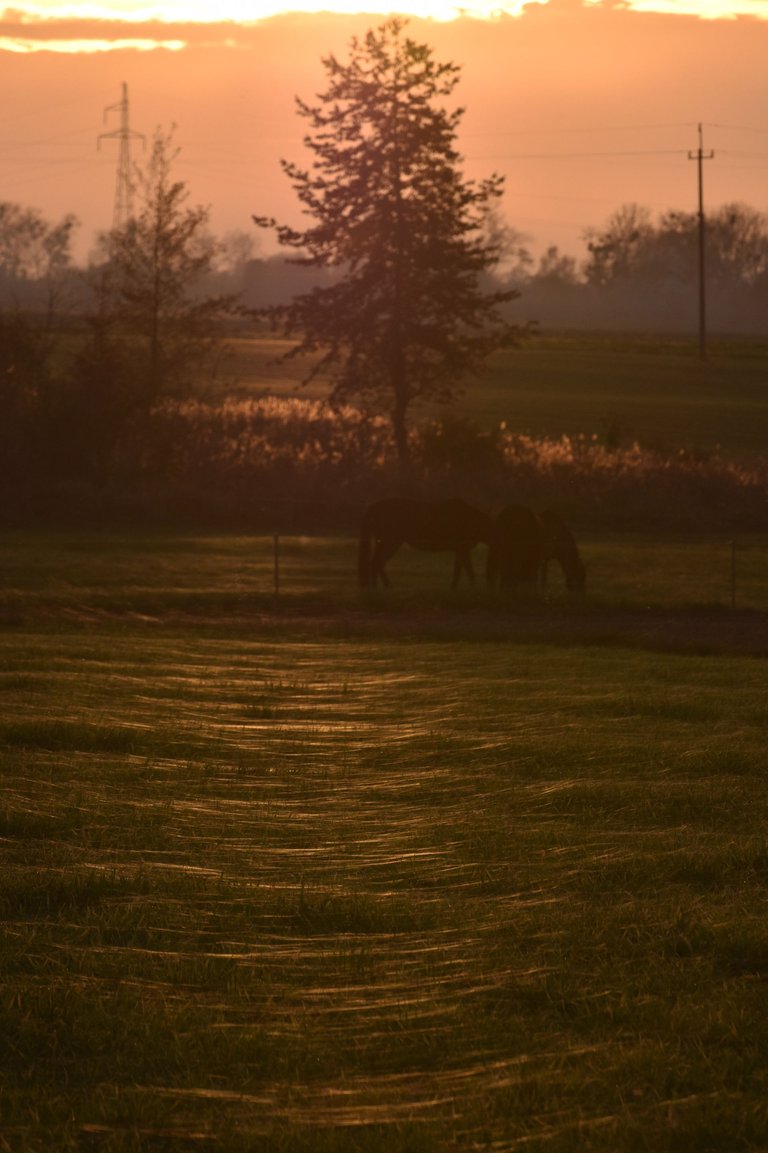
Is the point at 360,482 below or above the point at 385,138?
below

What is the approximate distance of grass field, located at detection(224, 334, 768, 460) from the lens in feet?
206

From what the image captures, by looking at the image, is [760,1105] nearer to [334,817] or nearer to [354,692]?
[334,817]

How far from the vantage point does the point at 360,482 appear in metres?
44.2

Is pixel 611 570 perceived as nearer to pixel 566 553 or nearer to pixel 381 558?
pixel 566 553

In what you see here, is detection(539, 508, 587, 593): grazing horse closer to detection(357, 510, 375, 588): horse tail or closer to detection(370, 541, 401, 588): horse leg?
detection(370, 541, 401, 588): horse leg

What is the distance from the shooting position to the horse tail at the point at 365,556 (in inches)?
1060

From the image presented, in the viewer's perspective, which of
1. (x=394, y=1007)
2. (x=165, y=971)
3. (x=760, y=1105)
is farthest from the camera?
(x=165, y=971)

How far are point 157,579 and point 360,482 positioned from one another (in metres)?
16.7

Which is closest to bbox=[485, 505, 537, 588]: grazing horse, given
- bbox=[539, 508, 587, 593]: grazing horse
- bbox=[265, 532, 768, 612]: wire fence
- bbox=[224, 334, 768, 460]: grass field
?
bbox=[539, 508, 587, 593]: grazing horse

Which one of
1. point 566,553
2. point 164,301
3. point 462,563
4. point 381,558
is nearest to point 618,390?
point 164,301

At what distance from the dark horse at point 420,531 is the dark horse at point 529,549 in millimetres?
720

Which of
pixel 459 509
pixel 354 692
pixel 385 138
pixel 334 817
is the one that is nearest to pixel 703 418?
pixel 385 138

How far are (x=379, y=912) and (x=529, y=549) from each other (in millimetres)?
20075

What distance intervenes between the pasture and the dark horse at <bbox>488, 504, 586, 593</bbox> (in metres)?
10.6
